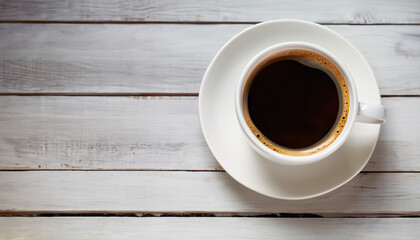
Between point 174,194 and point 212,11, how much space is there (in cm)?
38

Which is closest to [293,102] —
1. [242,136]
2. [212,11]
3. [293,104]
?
[293,104]

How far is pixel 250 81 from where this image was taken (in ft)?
2.12

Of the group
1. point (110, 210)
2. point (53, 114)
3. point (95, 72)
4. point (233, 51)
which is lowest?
point (110, 210)

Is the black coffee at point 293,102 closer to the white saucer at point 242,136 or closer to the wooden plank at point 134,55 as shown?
the white saucer at point 242,136

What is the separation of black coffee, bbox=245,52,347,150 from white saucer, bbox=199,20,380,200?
0.04 metres

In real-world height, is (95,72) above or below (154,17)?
below

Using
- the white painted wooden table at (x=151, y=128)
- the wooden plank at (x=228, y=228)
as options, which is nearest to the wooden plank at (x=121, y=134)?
the white painted wooden table at (x=151, y=128)

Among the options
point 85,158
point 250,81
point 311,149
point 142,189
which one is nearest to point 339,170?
point 311,149

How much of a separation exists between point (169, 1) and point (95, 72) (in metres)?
0.21

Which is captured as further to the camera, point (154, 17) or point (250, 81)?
point (154, 17)

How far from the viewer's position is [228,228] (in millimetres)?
792

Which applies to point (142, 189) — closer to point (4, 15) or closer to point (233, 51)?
point (233, 51)

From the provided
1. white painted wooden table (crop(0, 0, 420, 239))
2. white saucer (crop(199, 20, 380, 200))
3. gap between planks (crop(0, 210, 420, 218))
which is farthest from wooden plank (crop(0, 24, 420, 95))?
gap between planks (crop(0, 210, 420, 218))

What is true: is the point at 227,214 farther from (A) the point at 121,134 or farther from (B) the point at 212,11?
(B) the point at 212,11
